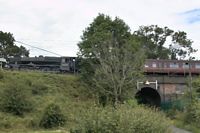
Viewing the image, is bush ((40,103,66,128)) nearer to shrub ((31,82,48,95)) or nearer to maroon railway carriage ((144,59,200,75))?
shrub ((31,82,48,95))

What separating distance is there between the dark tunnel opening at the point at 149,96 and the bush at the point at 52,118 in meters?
39.8

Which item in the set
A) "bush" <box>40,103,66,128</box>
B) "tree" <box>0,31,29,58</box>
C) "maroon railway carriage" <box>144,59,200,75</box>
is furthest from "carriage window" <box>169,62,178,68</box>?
"bush" <box>40,103,66,128</box>

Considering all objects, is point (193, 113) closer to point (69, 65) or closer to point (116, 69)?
point (116, 69)

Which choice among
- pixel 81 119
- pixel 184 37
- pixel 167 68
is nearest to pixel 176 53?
pixel 184 37

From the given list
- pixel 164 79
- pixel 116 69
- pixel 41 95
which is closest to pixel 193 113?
pixel 116 69

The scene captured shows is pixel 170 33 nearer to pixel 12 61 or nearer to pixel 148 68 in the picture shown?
pixel 148 68

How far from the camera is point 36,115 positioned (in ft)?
145

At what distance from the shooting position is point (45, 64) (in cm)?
8494

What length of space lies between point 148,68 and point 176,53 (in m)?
31.8

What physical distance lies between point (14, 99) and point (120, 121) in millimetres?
28258

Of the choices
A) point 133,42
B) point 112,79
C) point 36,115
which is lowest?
point 36,115

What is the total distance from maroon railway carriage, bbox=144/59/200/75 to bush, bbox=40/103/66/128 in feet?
143

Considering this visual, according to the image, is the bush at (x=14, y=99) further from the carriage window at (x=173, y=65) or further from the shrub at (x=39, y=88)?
the carriage window at (x=173, y=65)

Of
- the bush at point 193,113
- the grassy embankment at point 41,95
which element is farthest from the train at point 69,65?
the bush at point 193,113
